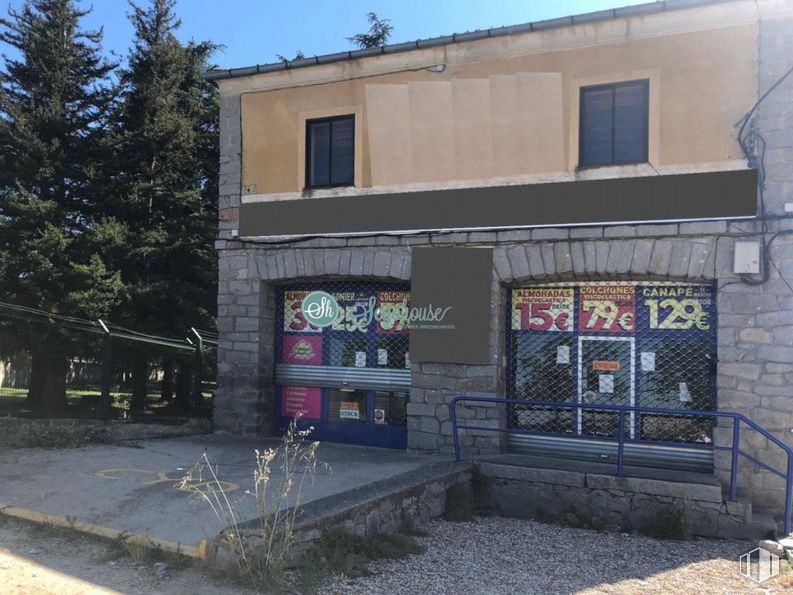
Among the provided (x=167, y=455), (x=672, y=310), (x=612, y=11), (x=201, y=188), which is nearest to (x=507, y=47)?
(x=612, y=11)

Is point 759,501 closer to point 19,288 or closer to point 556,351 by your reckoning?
point 556,351

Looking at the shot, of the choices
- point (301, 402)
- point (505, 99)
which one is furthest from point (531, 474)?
point (505, 99)

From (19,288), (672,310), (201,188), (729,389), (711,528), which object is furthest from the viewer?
(201,188)

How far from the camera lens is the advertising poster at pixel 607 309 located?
8.56 m

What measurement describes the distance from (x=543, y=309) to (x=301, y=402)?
400 centimetres

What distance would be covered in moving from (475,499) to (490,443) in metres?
0.83

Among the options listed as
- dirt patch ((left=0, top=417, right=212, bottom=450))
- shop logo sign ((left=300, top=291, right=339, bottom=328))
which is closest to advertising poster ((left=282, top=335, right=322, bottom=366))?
shop logo sign ((left=300, top=291, right=339, bottom=328))

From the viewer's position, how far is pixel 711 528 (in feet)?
23.2

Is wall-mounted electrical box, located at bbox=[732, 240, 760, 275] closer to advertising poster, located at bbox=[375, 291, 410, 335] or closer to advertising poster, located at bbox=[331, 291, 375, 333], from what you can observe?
advertising poster, located at bbox=[375, 291, 410, 335]

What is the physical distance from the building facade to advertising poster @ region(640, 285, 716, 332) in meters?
0.03

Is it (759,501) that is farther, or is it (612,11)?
(612,11)

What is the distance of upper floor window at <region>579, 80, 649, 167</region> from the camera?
8344 millimetres

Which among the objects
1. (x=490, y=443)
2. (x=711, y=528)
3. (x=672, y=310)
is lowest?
(x=711, y=528)

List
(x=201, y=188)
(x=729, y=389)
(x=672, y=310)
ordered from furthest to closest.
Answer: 1. (x=201, y=188)
2. (x=672, y=310)
3. (x=729, y=389)
